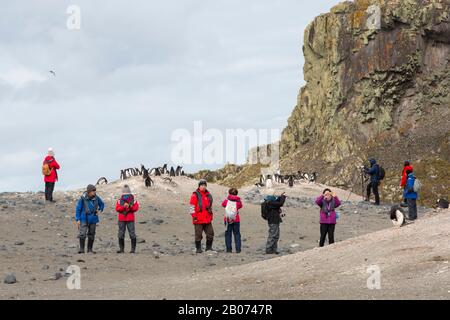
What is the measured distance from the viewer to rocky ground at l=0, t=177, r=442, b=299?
13023 mm

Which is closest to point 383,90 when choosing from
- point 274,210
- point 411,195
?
Answer: point 411,195

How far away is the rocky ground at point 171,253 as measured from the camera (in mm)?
13023

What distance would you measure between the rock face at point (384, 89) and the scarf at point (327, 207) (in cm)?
5034

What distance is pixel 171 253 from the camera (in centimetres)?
2070

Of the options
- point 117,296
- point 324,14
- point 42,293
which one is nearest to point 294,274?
point 117,296

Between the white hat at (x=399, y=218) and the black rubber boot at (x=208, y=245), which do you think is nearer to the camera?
the white hat at (x=399, y=218)

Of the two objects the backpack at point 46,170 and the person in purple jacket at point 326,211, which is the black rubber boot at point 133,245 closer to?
the person in purple jacket at point 326,211

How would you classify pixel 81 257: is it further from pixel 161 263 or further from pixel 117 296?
Result: pixel 117 296

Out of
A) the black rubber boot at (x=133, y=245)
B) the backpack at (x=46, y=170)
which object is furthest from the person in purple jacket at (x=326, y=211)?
the backpack at (x=46, y=170)

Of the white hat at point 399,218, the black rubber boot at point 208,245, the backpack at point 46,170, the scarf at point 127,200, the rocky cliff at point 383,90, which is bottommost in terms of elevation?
the black rubber boot at point 208,245

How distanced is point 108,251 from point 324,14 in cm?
6437

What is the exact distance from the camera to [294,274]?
13.6 metres

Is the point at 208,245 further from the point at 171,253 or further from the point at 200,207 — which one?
the point at 200,207

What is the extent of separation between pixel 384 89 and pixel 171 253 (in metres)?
56.4
